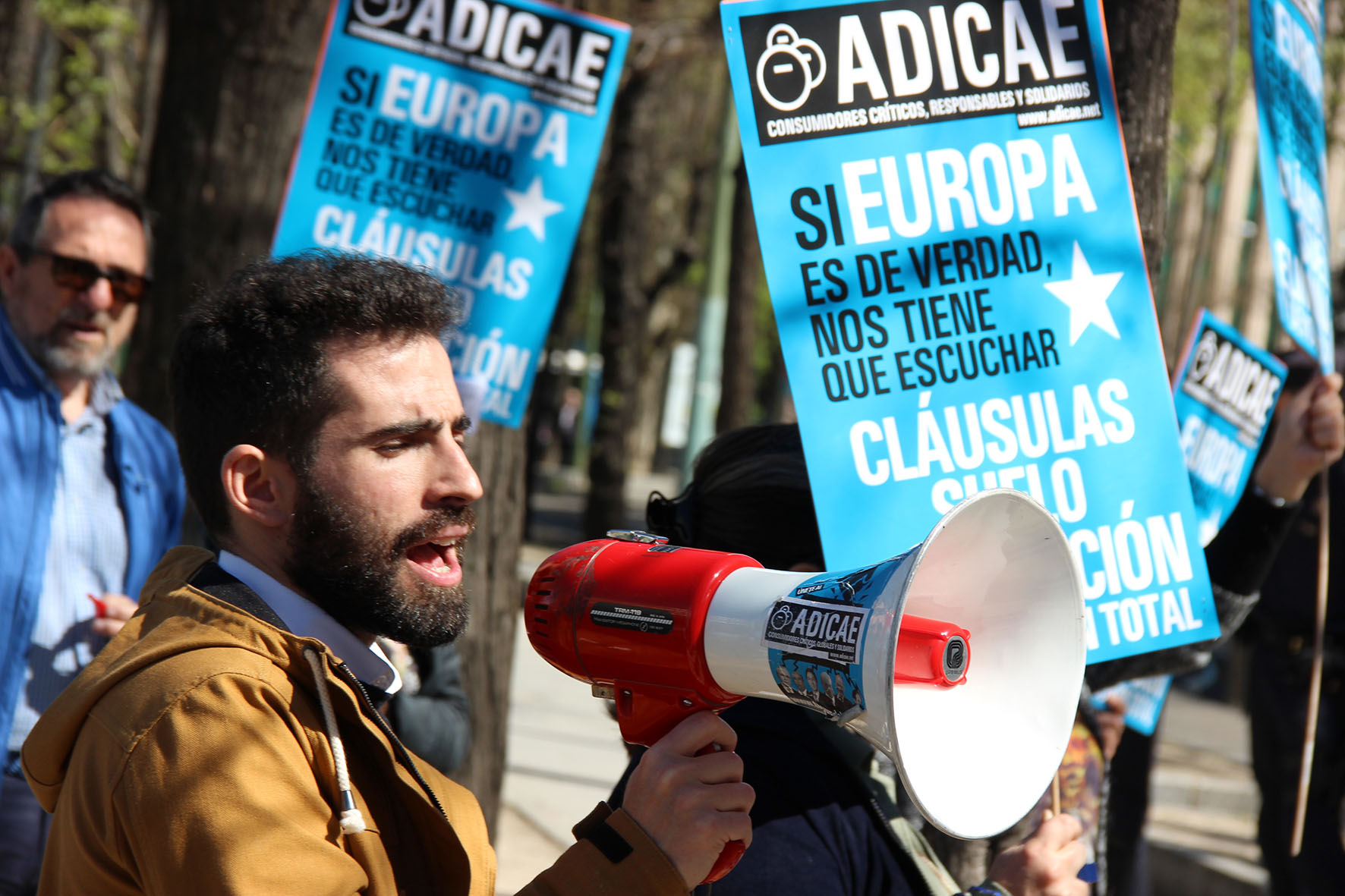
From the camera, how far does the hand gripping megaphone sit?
1517 mm

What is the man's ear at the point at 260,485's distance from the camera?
170cm

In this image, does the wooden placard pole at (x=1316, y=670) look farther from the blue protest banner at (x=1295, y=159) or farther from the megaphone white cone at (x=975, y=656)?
the megaphone white cone at (x=975, y=656)

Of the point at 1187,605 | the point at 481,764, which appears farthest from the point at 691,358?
the point at 1187,605

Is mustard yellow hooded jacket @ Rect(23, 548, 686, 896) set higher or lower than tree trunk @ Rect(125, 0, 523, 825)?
lower

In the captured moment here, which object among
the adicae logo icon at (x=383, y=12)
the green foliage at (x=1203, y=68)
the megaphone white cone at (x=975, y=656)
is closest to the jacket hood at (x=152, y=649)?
the megaphone white cone at (x=975, y=656)

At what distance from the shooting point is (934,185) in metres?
2.14

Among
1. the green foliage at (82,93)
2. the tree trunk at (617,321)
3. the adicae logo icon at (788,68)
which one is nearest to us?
the adicae logo icon at (788,68)

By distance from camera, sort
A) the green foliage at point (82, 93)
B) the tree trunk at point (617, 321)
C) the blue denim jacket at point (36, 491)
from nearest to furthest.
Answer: the blue denim jacket at point (36, 491) < the green foliage at point (82, 93) < the tree trunk at point (617, 321)

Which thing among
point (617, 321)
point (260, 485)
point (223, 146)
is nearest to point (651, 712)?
point (260, 485)

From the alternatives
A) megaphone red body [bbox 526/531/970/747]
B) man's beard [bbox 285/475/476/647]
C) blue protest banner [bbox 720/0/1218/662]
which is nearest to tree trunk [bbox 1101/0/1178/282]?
blue protest banner [bbox 720/0/1218/662]

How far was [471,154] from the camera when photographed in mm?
3498

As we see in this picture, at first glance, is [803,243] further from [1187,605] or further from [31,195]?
[31,195]

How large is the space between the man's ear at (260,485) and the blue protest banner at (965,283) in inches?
30.1

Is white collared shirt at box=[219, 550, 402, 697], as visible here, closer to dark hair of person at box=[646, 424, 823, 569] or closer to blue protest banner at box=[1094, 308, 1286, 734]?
dark hair of person at box=[646, 424, 823, 569]
